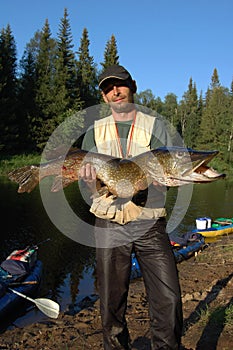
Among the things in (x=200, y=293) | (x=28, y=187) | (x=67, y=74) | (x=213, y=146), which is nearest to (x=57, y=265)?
(x=200, y=293)

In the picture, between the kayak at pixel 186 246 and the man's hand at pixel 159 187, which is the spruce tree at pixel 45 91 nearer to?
the kayak at pixel 186 246

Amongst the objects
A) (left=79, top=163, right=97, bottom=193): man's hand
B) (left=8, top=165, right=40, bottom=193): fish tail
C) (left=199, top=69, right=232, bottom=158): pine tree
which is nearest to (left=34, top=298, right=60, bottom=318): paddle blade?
(left=8, top=165, right=40, bottom=193): fish tail

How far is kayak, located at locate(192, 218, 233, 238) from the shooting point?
42.5ft

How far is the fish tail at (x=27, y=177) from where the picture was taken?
3.19 meters

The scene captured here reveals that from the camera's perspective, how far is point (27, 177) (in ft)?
10.5

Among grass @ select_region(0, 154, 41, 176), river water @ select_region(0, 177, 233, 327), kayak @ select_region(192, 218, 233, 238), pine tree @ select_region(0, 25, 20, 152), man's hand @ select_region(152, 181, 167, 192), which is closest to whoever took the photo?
man's hand @ select_region(152, 181, 167, 192)

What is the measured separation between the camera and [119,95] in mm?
3080

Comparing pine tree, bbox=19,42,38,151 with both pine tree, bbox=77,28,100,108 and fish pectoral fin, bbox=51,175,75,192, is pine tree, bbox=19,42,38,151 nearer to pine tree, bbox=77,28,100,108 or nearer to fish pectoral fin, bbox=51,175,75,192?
pine tree, bbox=77,28,100,108

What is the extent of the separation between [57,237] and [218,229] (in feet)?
20.4

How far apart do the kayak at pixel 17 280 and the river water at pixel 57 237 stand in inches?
11.7

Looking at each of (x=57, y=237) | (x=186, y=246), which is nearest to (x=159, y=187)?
Result: (x=186, y=246)

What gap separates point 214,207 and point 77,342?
1538 centimetres

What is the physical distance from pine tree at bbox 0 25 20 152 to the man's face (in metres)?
28.4

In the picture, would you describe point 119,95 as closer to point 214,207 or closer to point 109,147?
point 109,147
